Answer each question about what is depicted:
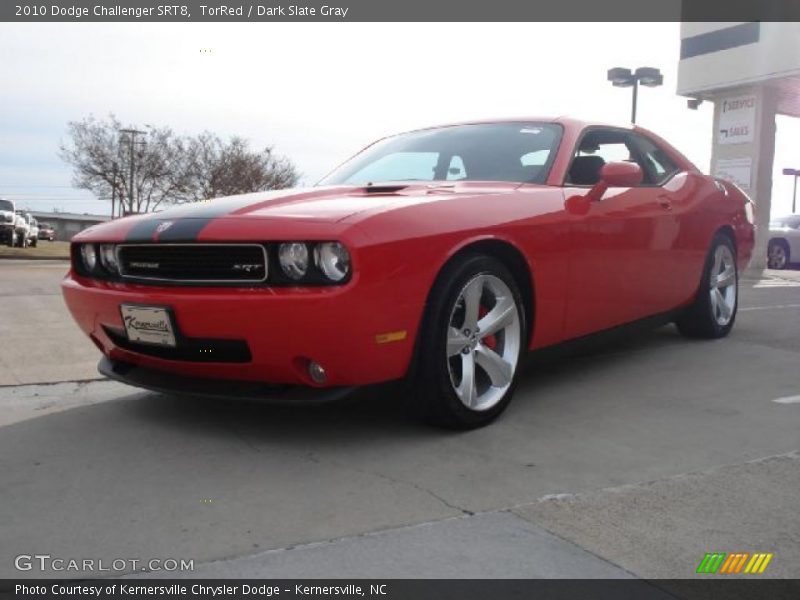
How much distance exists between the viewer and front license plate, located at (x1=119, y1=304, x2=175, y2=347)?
308 cm

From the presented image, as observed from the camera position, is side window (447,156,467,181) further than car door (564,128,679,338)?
Yes

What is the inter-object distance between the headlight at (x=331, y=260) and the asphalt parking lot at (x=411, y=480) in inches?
19.1

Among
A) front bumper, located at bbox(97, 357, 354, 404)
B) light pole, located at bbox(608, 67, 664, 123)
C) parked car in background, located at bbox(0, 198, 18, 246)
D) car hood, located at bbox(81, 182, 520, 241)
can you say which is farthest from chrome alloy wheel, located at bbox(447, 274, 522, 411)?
Result: parked car in background, located at bbox(0, 198, 18, 246)

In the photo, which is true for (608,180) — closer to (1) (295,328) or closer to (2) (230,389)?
(1) (295,328)

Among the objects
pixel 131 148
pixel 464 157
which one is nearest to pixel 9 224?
pixel 131 148

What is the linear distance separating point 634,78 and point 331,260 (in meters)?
17.0

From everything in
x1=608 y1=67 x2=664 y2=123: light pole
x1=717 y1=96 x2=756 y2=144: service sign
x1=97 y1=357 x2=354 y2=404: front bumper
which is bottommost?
x1=97 y1=357 x2=354 y2=404: front bumper

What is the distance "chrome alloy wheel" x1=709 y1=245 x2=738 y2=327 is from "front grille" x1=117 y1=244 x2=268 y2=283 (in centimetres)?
352

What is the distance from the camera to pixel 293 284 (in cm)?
292

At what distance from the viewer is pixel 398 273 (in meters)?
2.96

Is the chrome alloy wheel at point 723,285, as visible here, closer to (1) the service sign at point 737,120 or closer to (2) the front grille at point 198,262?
(2) the front grille at point 198,262

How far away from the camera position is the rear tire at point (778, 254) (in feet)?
55.0

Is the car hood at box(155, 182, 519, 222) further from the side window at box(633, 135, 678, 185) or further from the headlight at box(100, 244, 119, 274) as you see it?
the side window at box(633, 135, 678, 185)
